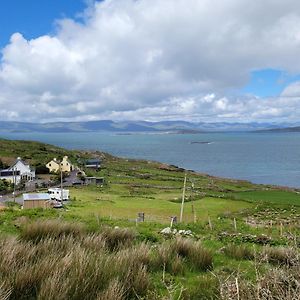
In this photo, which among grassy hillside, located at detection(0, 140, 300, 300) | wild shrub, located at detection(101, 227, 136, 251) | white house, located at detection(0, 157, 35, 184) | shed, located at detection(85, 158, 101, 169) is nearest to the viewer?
grassy hillside, located at detection(0, 140, 300, 300)

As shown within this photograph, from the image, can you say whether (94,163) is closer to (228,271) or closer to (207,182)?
(207,182)

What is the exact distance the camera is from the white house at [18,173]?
64.6 m

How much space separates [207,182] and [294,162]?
204 feet

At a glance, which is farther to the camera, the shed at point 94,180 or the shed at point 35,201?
the shed at point 94,180

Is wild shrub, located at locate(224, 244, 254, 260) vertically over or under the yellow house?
over

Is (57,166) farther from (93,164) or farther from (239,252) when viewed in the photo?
(239,252)

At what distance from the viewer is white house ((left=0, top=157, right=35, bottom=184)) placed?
2542 inches

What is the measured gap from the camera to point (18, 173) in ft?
219

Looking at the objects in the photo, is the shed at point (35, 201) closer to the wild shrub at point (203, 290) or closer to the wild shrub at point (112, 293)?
the wild shrub at point (203, 290)

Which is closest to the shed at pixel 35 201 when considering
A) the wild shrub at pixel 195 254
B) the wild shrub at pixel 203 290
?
the wild shrub at pixel 195 254

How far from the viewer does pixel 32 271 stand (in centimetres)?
509

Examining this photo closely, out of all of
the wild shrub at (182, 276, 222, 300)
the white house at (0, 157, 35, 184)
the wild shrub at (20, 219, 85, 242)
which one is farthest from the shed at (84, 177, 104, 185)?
the wild shrub at (182, 276, 222, 300)

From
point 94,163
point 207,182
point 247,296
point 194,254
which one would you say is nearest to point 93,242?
point 194,254

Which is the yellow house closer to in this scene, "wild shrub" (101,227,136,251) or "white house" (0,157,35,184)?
"white house" (0,157,35,184)
